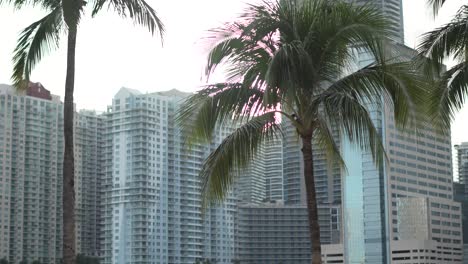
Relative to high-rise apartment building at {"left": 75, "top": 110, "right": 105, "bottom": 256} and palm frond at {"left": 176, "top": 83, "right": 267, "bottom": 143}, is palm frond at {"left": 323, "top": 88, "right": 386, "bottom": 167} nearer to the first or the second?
palm frond at {"left": 176, "top": 83, "right": 267, "bottom": 143}

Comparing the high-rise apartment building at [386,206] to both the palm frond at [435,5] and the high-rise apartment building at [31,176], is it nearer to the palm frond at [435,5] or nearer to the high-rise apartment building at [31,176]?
the high-rise apartment building at [31,176]

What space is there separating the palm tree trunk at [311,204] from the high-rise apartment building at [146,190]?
3901 inches

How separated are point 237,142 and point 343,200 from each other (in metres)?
117

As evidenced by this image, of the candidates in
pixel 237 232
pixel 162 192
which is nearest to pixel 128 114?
pixel 162 192

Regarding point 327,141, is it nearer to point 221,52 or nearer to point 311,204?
point 311,204

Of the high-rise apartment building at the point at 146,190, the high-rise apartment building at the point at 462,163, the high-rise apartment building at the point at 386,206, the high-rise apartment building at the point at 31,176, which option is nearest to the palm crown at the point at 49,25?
the high-rise apartment building at the point at 31,176

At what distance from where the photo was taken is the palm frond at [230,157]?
10773mm

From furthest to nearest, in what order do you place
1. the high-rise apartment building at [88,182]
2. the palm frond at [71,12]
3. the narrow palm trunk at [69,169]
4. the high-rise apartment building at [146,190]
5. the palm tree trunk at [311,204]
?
the high-rise apartment building at [88,182]
the high-rise apartment building at [146,190]
the palm frond at [71,12]
the narrow palm trunk at [69,169]
the palm tree trunk at [311,204]

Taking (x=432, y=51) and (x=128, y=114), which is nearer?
(x=432, y=51)

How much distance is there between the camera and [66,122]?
11383mm

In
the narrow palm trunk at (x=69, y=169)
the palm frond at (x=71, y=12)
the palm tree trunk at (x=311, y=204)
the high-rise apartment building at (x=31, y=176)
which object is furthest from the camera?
the high-rise apartment building at (x=31, y=176)

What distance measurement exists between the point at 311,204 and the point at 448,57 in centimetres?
302

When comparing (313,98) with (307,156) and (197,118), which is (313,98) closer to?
(307,156)

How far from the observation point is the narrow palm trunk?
10.9 m
